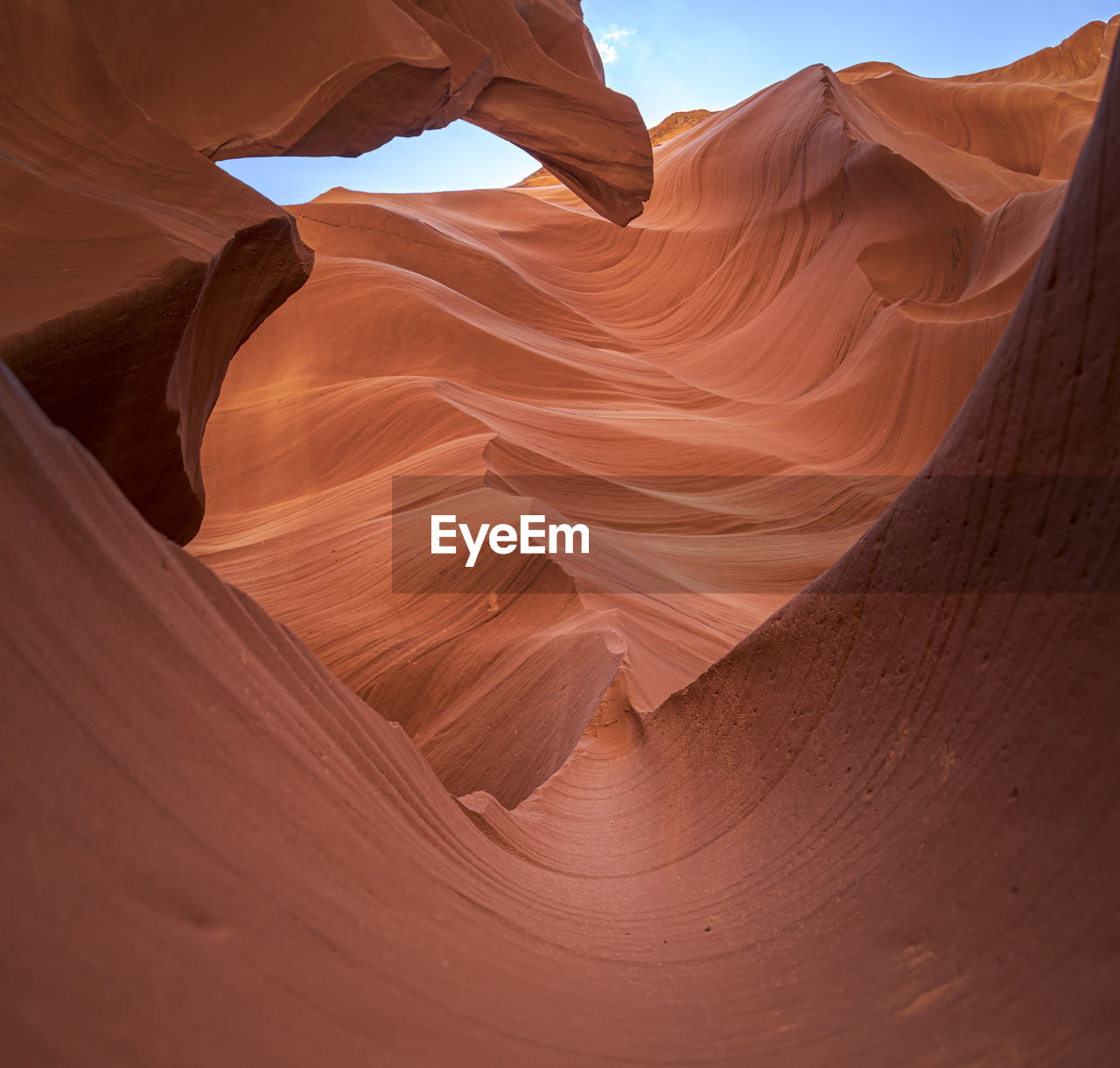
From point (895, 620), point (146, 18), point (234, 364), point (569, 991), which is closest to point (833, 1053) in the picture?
point (569, 991)

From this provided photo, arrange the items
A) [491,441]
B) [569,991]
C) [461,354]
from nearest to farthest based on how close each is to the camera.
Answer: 1. [569,991]
2. [491,441]
3. [461,354]

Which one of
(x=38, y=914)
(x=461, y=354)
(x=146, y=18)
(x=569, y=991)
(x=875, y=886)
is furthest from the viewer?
(x=461, y=354)

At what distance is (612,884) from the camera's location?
133 centimetres

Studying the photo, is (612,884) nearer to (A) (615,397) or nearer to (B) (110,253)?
(B) (110,253)

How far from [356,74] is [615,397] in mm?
3152

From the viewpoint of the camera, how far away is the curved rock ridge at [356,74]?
3.21 m

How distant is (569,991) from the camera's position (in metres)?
0.83

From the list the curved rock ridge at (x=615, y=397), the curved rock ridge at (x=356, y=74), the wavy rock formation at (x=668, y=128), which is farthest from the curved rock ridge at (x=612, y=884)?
the wavy rock formation at (x=668, y=128)

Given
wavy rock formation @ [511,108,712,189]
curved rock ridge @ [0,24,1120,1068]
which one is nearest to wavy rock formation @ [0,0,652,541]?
curved rock ridge @ [0,24,1120,1068]

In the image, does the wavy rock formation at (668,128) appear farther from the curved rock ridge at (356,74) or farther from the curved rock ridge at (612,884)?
the curved rock ridge at (612,884)

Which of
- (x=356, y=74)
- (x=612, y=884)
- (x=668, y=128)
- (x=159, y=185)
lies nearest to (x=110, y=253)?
(x=159, y=185)

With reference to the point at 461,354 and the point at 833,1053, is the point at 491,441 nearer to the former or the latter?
the point at 461,354

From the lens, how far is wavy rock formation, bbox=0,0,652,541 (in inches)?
80.9

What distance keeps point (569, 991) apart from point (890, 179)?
778 centimetres
